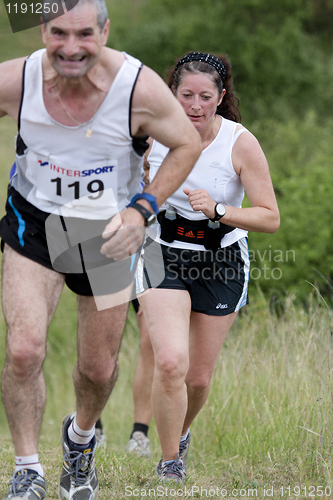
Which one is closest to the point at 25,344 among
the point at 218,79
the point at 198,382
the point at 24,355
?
the point at 24,355

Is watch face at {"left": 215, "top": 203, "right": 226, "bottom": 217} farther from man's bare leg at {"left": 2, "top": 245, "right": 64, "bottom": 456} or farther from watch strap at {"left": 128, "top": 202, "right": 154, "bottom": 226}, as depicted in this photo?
man's bare leg at {"left": 2, "top": 245, "right": 64, "bottom": 456}

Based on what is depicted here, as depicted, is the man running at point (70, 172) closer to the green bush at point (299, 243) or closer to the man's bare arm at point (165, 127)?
the man's bare arm at point (165, 127)

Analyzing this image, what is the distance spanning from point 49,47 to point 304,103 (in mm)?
16938

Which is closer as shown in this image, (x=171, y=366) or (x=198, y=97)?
(x=171, y=366)

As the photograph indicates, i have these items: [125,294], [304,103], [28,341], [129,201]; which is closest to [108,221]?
[129,201]

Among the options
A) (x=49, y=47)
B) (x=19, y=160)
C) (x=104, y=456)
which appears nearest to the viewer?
(x=49, y=47)

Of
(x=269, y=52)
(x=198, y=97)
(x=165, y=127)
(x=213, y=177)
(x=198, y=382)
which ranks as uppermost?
(x=269, y=52)

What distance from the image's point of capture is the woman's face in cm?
385

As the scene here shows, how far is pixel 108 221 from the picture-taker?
124 inches

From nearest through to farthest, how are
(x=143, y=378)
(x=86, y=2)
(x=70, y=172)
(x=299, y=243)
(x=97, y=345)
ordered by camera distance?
(x=86, y=2) → (x=70, y=172) → (x=97, y=345) → (x=143, y=378) → (x=299, y=243)

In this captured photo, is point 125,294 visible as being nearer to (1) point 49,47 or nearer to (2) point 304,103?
(1) point 49,47

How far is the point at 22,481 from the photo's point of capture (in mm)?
2979

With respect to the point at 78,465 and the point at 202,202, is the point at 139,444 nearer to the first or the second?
the point at 78,465

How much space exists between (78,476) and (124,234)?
141 centimetres
